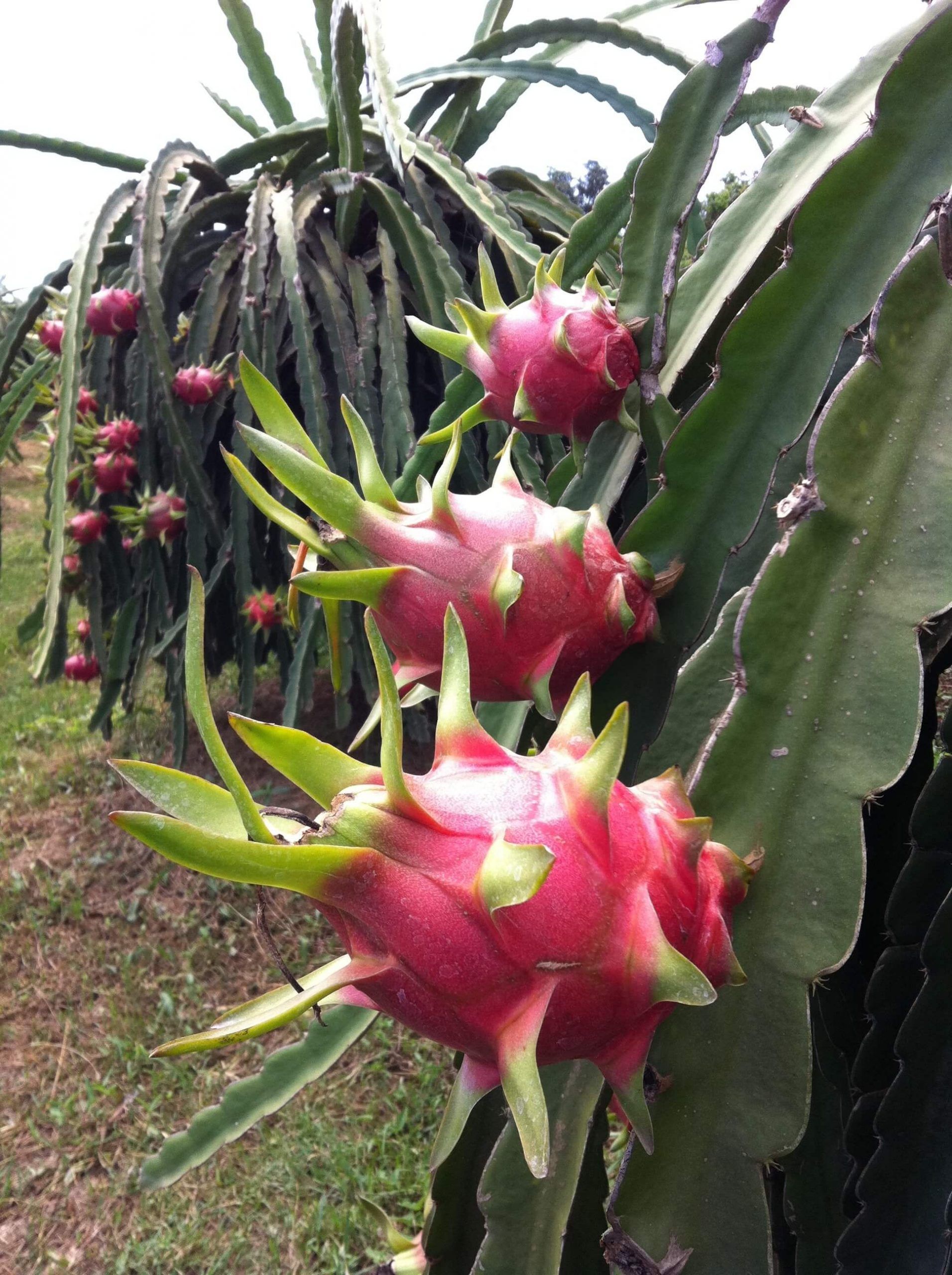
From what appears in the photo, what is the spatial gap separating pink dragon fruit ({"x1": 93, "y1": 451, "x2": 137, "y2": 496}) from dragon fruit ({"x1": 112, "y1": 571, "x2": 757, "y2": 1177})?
151 centimetres

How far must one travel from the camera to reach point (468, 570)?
0.43m

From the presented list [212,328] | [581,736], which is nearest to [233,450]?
[212,328]

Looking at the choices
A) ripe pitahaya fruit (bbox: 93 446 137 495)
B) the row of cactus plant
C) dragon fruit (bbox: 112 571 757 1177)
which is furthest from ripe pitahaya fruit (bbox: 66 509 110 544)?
dragon fruit (bbox: 112 571 757 1177)

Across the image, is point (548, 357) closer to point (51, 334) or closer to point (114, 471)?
point (114, 471)

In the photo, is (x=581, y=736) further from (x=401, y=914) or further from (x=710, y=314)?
(x=710, y=314)

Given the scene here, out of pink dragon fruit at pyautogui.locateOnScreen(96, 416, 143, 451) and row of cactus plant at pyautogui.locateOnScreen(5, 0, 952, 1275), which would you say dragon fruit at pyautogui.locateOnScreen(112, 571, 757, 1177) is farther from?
pink dragon fruit at pyautogui.locateOnScreen(96, 416, 143, 451)

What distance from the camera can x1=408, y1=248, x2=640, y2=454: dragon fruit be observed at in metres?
0.55

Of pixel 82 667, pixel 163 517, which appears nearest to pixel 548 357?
pixel 163 517

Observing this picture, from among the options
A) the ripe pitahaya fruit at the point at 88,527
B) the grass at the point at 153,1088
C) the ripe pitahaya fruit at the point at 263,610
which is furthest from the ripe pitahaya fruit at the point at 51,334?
the grass at the point at 153,1088

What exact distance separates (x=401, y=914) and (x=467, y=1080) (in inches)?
3.3

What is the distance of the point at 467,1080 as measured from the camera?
1.07 ft

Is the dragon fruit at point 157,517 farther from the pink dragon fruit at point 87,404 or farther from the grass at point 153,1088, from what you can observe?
the grass at point 153,1088

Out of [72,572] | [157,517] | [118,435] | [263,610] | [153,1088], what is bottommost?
[153,1088]

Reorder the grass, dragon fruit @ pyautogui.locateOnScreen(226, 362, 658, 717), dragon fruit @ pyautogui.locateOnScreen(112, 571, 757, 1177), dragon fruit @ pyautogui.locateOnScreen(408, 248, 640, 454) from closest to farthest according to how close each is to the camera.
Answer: dragon fruit @ pyautogui.locateOnScreen(112, 571, 757, 1177) < dragon fruit @ pyautogui.locateOnScreen(226, 362, 658, 717) < dragon fruit @ pyautogui.locateOnScreen(408, 248, 640, 454) < the grass
